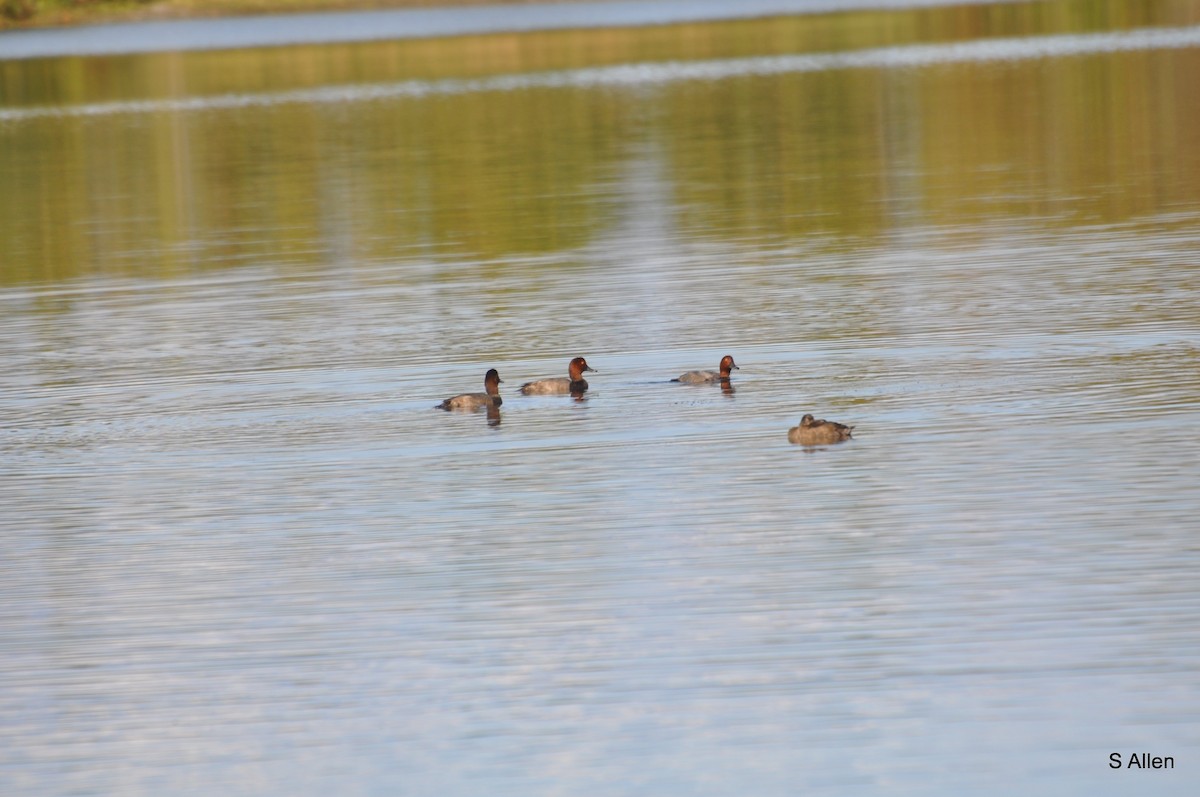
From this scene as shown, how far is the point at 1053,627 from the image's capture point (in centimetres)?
1391

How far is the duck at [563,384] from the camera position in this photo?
71.6 feet

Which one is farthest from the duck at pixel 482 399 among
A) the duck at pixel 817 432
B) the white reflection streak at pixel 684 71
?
the white reflection streak at pixel 684 71

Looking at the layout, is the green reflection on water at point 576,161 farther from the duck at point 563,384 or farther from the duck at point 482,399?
the duck at point 482,399

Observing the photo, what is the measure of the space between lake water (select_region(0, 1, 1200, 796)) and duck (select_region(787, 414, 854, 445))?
222 millimetres

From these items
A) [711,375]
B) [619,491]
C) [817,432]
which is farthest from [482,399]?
[817,432]

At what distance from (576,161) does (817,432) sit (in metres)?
31.1

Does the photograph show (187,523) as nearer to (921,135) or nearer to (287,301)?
(287,301)

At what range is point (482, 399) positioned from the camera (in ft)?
71.1

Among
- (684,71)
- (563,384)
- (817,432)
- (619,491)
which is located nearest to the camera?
(619,491)

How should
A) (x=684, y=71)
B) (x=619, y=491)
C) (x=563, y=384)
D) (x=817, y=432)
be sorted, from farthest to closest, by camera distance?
1. (x=684, y=71)
2. (x=563, y=384)
3. (x=817, y=432)
4. (x=619, y=491)

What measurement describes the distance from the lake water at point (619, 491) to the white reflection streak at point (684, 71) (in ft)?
98.5

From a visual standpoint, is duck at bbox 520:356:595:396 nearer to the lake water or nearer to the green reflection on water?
the lake water

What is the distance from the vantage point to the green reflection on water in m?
37.2

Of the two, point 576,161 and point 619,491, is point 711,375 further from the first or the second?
point 576,161
